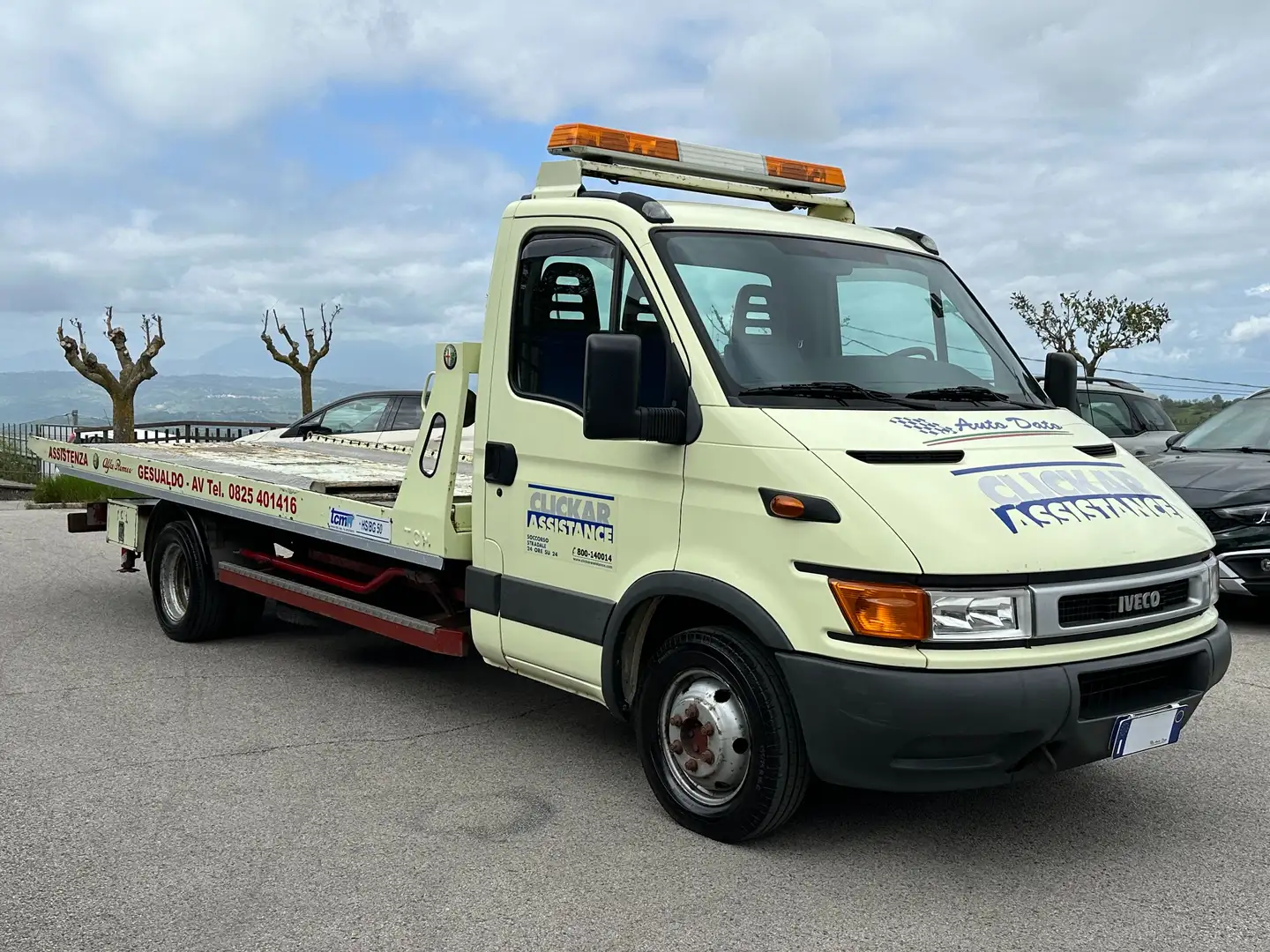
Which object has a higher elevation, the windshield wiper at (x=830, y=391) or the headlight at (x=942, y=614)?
the windshield wiper at (x=830, y=391)

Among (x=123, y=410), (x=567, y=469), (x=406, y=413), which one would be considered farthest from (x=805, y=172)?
(x=123, y=410)

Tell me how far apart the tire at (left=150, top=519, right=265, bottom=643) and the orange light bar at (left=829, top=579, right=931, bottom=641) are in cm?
496

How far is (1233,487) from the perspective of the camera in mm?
8227

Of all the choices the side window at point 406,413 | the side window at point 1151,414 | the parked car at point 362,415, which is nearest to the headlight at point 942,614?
the side window at point 406,413

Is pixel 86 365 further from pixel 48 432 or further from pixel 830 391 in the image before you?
pixel 830 391

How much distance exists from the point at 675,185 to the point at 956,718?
2951mm

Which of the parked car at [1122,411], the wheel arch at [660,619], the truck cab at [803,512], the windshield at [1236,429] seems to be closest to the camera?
the truck cab at [803,512]

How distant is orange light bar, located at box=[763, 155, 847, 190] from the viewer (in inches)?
239

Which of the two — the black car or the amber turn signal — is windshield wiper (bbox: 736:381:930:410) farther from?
the black car

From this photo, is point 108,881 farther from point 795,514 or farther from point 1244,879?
point 1244,879

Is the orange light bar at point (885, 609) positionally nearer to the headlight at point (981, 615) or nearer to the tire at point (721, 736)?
the headlight at point (981, 615)

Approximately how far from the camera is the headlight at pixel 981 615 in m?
3.81

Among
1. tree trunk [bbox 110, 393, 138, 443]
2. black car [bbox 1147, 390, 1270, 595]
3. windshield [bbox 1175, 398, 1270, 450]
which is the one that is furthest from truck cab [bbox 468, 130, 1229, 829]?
tree trunk [bbox 110, 393, 138, 443]

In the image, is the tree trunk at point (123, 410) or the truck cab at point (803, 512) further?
the tree trunk at point (123, 410)
